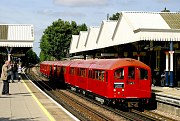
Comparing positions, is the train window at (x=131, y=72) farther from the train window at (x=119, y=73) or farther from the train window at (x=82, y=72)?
the train window at (x=82, y=72)

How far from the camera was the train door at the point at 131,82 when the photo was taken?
17.8m

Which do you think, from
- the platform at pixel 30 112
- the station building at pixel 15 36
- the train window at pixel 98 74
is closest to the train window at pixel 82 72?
the train window at pixel 98 74

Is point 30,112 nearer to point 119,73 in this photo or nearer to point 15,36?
point 119,73

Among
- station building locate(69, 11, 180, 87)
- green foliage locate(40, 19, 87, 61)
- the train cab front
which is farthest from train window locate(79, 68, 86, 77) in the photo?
green foliage locate(40, 19, 87, 61)

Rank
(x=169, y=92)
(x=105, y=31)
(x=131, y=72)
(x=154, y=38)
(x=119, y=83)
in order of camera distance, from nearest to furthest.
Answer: (x=119, y=83) < (x=131, y=72) < (x=169, y=92) < (x=154, y=38) < (x=105, y=31)

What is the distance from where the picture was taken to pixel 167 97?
17.6 meters

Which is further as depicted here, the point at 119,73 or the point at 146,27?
the point at 146,27

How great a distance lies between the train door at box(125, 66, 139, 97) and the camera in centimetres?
1780

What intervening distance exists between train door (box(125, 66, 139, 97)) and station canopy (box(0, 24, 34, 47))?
60.9 feet

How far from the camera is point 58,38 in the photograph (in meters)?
92.9

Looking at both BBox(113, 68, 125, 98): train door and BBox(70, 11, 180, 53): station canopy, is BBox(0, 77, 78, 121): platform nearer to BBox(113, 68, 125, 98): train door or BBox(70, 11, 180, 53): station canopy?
BBox(113, 68, 125, 98): train door

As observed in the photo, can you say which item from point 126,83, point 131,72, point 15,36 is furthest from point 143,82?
point 15,36

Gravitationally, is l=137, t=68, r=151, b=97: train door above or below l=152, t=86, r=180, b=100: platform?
above

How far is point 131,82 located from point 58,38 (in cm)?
7586
